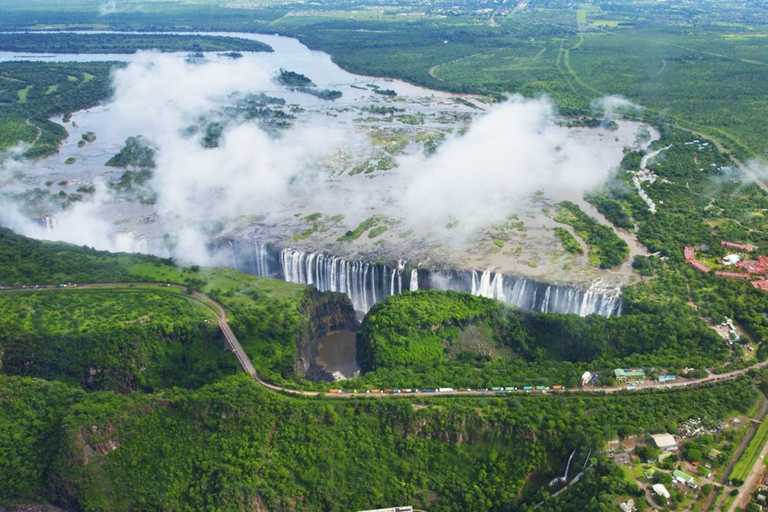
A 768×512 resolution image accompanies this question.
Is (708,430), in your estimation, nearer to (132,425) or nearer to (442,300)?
(442,300)

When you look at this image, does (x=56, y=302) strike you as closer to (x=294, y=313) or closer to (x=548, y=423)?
(x=294, y=313)

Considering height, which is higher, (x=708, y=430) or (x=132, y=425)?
(x=708, y=430)

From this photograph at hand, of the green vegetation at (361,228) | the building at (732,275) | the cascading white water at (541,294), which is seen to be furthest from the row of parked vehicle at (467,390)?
the green vegetation at (361,228)

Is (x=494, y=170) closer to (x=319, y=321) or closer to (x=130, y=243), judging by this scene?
(x=319, y=321)

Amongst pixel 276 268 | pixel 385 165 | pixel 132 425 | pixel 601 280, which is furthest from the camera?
pixel 385 165

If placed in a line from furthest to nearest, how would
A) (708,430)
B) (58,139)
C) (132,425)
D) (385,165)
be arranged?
(58,139), (385,165), (132,425), (708,430)

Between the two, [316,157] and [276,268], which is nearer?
[276,268]

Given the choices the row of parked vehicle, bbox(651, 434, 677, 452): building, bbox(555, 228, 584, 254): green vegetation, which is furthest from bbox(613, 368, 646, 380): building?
bbox(555, 228, 584, 254): green vegetation

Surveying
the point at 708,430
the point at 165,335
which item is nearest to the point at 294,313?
the point at 165,335
